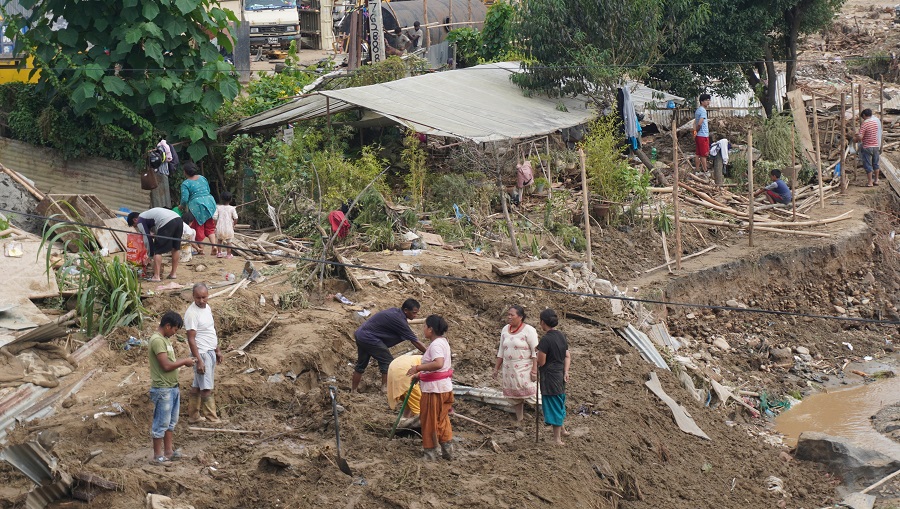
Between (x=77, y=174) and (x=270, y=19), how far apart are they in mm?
12645

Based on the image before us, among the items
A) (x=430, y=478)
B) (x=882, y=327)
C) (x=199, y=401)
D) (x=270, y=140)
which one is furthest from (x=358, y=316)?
(x=882, y=327)

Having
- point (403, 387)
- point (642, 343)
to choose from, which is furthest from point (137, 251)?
point (642, 343)

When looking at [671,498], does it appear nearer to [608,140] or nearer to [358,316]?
[358,316]

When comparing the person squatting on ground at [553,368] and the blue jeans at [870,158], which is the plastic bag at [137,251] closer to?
the person squatting on ground at [553,368]

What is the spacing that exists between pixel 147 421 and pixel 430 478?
2.91 meters

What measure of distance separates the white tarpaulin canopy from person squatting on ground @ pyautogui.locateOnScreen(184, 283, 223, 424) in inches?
268

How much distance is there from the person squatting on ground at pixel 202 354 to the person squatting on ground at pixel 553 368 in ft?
9.69

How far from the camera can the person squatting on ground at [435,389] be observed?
344 inches

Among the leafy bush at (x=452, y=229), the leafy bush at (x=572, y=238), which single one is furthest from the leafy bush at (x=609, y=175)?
the leafy bush at (x=452, y=229)

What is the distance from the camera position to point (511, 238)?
14.9 metres

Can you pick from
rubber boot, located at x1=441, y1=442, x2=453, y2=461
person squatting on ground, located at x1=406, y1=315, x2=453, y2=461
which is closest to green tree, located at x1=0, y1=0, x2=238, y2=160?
person squatting on ground, located at x1=406, y1=315, x2=453, y2=461

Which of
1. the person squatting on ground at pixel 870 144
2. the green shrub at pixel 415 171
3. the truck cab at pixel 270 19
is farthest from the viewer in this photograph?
the truck cab at pixel 270 19

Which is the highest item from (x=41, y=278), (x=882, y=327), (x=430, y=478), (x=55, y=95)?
(x=55, y=95)

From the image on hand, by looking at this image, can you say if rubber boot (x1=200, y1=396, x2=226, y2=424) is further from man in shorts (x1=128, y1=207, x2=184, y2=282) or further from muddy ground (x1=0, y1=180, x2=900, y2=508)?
man in shorts (x1=128, y1=207, x2=184, y2=282)
